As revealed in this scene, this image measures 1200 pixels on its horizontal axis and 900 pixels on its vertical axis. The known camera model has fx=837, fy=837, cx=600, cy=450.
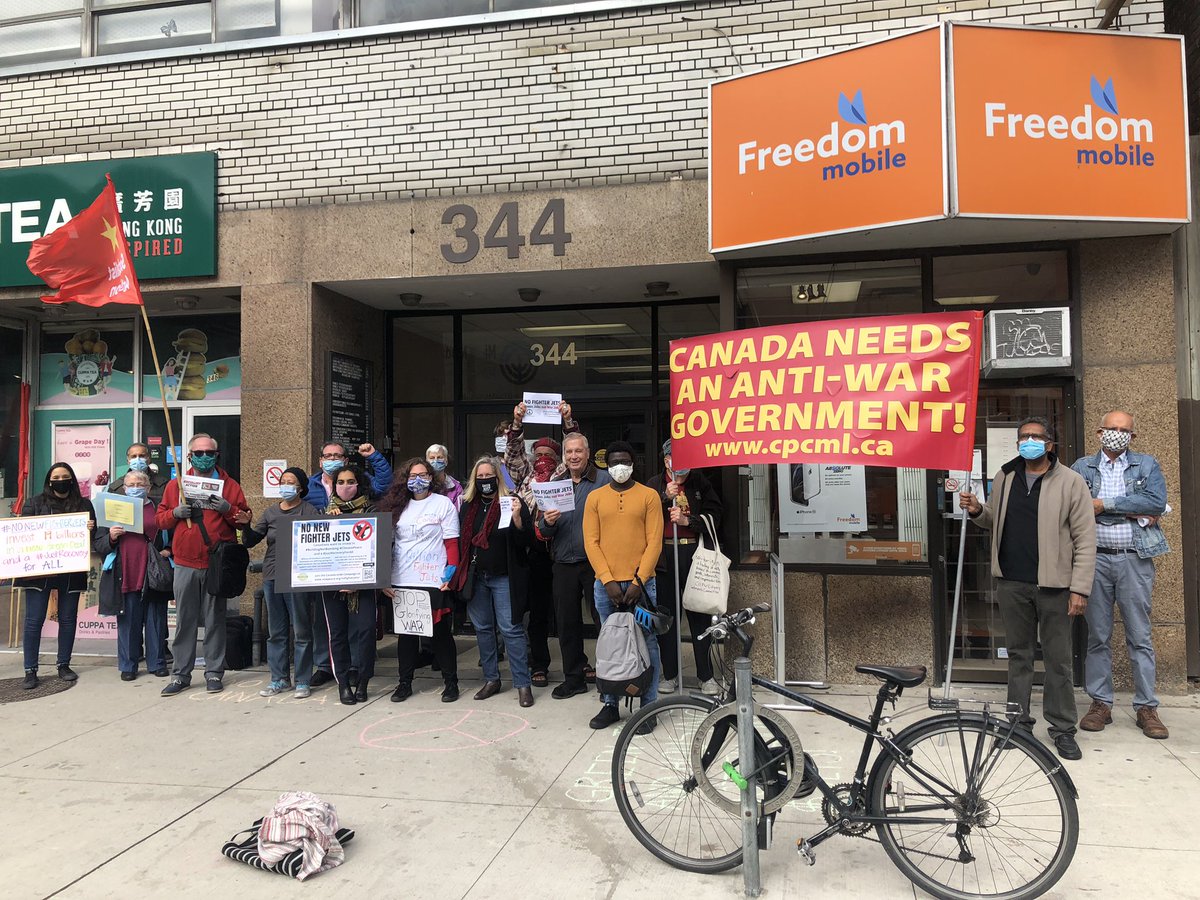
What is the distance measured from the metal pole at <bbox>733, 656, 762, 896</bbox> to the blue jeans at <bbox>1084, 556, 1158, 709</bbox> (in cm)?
330

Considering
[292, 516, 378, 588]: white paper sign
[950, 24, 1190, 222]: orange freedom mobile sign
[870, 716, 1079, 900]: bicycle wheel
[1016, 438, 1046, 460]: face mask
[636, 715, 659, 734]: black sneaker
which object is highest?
[950, 24, 1190, 222]: orange freedom mobile sign

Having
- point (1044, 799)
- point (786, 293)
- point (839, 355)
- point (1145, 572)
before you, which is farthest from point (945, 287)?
point (1044, 799)

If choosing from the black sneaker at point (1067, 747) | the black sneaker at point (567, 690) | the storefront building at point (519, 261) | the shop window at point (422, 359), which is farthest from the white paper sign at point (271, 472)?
A: the black sneaker at point (1067, 747)

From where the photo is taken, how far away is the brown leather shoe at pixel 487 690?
6.30 metres

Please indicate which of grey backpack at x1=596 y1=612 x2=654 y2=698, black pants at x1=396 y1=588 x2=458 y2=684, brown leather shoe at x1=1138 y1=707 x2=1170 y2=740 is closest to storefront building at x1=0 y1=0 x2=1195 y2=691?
brown leather shoe at x1=1138 y1=707 x2=1170 y2=740

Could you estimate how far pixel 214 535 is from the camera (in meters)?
6.77

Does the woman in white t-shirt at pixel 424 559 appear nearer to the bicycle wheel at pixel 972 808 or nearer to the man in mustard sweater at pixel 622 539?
the man in mustard sweater at pixel 622 539

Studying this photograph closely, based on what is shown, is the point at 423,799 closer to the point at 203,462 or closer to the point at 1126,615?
the point at 203,462

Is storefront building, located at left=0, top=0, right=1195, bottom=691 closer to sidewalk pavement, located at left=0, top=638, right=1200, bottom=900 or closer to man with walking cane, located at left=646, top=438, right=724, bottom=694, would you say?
man with walking cane, located at left=646, top=438, right=724, bottom=694

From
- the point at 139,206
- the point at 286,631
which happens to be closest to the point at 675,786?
the point at 286,631

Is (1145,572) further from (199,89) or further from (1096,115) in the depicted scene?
(199,89)

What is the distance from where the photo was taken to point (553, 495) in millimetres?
6234

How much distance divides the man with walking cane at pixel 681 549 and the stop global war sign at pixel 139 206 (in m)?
4.93

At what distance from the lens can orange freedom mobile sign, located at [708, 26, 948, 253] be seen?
5773mm
